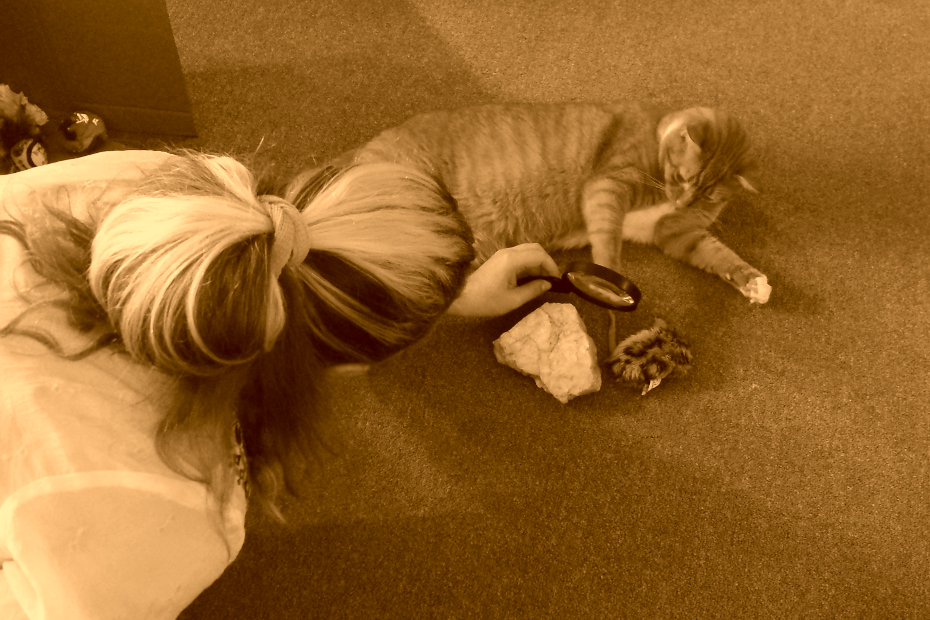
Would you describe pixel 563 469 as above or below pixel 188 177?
below

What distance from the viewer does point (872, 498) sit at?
1154mm

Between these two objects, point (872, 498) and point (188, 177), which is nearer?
point (188, 177)

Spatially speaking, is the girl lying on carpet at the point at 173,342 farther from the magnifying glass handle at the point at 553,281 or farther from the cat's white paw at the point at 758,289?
the cat's white paw at the point at 758,289

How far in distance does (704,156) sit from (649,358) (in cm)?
42

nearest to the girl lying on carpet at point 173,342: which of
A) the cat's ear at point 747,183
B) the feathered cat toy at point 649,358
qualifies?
the feathered cat toy at point 649,358

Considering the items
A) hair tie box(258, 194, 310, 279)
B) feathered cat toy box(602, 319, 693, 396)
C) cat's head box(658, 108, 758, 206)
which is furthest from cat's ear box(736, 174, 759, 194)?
hair tie box(258, 194, 310, 279)

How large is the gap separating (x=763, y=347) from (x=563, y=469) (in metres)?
0.49

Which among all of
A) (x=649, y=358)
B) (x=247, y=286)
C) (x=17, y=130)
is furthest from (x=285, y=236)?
(x=17, y=130)

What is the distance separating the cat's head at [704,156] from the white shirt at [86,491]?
39.8 inches

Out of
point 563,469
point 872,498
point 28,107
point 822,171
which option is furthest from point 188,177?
point 822,171

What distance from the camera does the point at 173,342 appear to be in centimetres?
50

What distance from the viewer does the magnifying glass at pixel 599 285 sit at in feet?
3.67

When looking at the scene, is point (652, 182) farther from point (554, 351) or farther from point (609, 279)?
point (554, 351)

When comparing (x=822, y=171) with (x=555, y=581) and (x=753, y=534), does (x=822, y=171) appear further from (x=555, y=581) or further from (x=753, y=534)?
(x=555, y=581)
